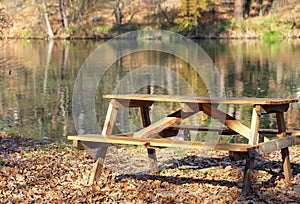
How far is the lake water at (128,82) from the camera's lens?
43.8 ft

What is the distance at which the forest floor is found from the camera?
5879 millimetres

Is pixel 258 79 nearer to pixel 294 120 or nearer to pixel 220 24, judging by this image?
pixel 294 120

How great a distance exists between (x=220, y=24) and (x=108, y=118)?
4322 centimetres

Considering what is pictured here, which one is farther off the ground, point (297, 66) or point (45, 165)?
point (45, 165)

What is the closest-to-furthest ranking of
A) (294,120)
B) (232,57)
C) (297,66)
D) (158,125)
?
(158,125)
(294,120)
(297,66)
(232,57)

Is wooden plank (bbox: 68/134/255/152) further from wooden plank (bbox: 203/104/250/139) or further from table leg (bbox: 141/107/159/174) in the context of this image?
table leg (bbox: 141/107/159/174)

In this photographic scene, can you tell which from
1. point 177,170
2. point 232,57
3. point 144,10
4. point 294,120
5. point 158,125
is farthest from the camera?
point 144,10

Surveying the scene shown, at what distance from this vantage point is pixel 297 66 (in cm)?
2495

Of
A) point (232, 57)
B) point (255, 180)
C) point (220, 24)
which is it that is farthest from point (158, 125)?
point (220, 24)

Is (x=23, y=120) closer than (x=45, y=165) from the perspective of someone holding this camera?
No

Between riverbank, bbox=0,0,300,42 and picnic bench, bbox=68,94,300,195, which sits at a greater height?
picnic bench, bbox=68,94,300,195

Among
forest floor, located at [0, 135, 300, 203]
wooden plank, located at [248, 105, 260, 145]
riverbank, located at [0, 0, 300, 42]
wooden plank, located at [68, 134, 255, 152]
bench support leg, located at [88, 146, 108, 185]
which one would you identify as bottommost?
riverbank, located at [0, 0, 300, 42]

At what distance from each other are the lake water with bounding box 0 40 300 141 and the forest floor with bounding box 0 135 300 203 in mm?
3210

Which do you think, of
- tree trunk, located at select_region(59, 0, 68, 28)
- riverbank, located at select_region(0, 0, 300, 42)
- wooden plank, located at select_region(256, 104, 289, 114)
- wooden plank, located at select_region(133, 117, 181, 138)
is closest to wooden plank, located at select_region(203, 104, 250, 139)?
wooden plank, located at select_region(256, 104, 289, 114)
